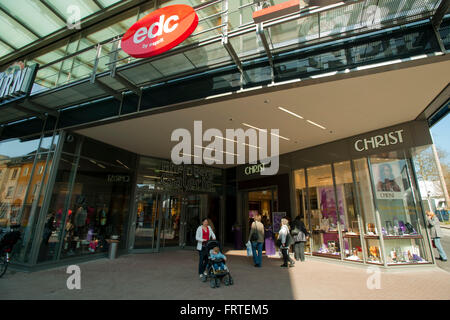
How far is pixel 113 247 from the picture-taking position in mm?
8906

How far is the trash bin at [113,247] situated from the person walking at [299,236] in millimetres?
6872

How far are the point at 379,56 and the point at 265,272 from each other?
6102 mm

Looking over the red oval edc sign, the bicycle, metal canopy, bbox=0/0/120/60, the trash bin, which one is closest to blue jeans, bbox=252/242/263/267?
the trash bin

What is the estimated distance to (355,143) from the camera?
8172 millimetres

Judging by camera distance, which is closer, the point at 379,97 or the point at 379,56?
the point at 379,56

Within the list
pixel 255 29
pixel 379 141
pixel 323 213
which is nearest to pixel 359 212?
pixel 323 213

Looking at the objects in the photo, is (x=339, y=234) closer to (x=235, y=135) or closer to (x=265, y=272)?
(x=265, y=272)

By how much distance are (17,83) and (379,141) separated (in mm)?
12319

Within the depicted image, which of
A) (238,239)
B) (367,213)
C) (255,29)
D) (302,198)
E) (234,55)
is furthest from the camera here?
(238,239)

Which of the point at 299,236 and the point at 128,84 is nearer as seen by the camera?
the point at 128,84

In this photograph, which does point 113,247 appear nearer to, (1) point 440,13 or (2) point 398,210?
(2) point 398,210

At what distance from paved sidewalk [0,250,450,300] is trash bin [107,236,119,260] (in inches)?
52.6

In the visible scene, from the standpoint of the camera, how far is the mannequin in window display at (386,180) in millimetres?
7477

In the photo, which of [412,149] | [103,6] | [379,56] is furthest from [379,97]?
[103,6]
